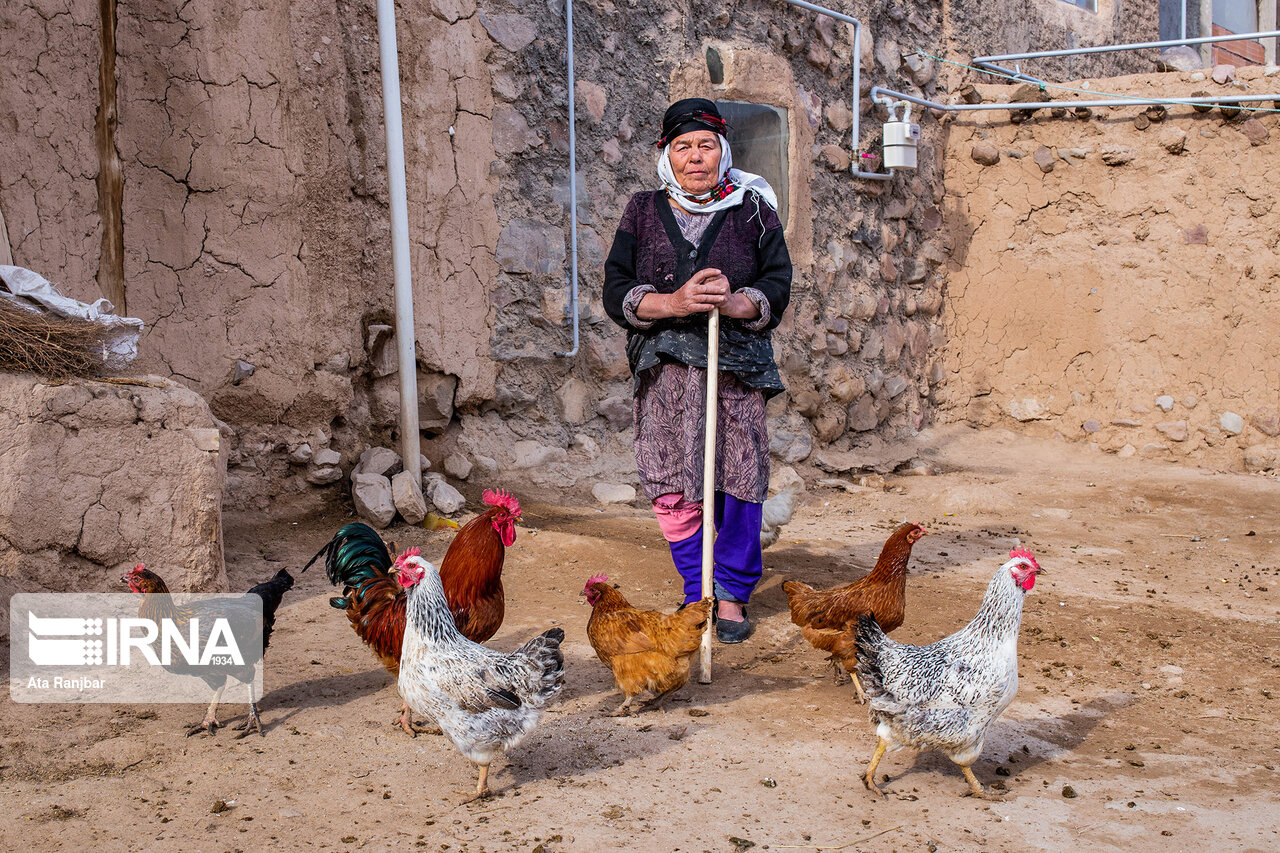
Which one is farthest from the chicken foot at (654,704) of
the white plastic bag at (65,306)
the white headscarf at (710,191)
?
the white plastic bag at (65,306)

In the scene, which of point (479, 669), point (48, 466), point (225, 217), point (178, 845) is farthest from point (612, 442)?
point (178, 845)

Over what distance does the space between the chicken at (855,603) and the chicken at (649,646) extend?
21.9 inches

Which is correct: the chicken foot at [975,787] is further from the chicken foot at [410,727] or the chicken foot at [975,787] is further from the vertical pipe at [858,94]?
the vertical pipe at [858,94]

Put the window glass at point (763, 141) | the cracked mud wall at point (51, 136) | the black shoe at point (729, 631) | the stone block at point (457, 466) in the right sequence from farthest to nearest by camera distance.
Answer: the window glass at point (763, 141) → the stone block at point (457, 466) → the cracked mud wall at point (51, 136) → the black shoe at point (729, 631)

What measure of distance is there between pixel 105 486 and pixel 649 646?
2301 mm

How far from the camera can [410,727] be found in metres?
3.38

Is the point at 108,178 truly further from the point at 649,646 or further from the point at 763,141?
the point at 763,141

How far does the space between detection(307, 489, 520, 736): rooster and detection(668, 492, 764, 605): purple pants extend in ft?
2.45

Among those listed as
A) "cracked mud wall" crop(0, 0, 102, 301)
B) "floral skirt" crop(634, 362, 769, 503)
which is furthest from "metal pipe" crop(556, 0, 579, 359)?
"cracked mud wall" crop(0, 0, 102, 301)

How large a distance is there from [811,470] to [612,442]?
1.76m

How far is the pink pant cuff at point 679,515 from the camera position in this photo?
412 centimetres

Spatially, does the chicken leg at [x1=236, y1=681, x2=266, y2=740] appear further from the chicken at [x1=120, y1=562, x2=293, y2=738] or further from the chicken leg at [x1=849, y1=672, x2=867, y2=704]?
the chicken leg at [x1=849, y1=672, x2=867, y2=704]

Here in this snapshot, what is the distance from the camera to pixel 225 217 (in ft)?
17.9

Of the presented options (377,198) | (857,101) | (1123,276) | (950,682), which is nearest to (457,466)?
(377,198)
